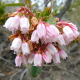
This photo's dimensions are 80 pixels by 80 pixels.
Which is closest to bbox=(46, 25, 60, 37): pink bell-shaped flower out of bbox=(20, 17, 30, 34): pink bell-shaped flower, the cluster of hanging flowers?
the cluster of hanging flowers

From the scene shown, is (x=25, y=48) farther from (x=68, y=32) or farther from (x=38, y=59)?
(x=68, y=32)

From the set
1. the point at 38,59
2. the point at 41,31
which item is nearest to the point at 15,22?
the point at 41,31

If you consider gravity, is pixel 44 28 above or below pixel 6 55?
above

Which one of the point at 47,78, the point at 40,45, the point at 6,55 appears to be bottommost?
the point at 47,78

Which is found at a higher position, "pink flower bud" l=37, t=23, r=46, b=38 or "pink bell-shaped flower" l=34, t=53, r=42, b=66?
"pink flower bud" l=37, t=23, r=46, b=38

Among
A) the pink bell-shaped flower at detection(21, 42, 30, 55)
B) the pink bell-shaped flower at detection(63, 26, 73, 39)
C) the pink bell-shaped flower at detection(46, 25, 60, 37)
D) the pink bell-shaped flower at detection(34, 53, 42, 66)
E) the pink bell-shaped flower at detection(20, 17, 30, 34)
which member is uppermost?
the pink bell-shaped flower at detection(20, 17, 30, 34)

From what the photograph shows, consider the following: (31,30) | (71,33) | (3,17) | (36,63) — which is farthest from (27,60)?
(3,17)

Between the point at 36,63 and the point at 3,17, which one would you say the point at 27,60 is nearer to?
the point at 36,63

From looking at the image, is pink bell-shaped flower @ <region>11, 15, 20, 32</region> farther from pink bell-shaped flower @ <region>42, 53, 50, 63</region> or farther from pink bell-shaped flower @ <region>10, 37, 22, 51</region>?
pink bell-shaped flower @ <region>42, 53, 50, 63</region>
